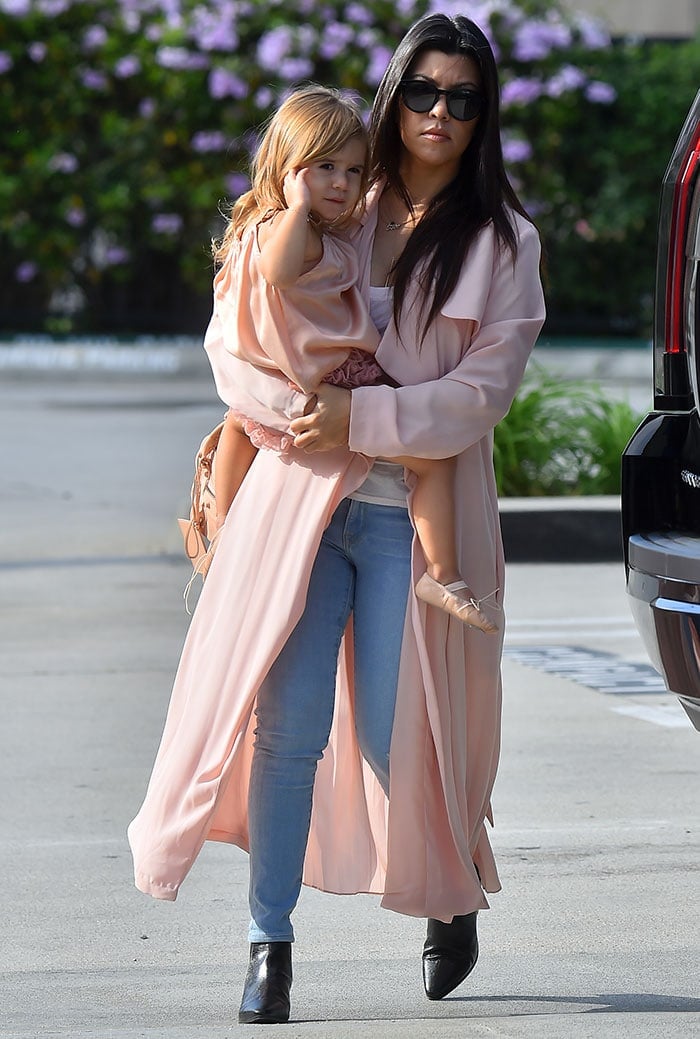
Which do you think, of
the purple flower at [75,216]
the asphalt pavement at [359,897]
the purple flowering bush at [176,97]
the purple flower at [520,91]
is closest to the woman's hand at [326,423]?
the asphalt pavement at [359,897]

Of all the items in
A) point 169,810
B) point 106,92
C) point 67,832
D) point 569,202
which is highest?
point 169,810

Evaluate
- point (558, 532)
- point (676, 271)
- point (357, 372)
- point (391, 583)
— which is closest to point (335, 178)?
point (357, 372)

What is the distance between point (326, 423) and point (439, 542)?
0.99 feet

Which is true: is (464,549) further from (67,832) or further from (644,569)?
(67,832)

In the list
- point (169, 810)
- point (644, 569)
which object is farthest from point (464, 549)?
point (169, 810)

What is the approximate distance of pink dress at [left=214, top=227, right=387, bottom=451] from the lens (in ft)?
11.4

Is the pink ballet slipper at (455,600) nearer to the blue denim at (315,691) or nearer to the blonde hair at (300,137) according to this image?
the blue denim at (315,691)

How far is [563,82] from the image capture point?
72.0 ft

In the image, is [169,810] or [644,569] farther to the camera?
[644,569]

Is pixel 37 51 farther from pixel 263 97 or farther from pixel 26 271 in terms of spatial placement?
pixel 263 97

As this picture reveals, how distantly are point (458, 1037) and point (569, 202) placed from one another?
2029cm

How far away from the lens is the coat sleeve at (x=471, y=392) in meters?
3.43

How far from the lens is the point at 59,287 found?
23438mm

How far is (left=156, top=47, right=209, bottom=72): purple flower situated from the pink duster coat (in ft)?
58.7
